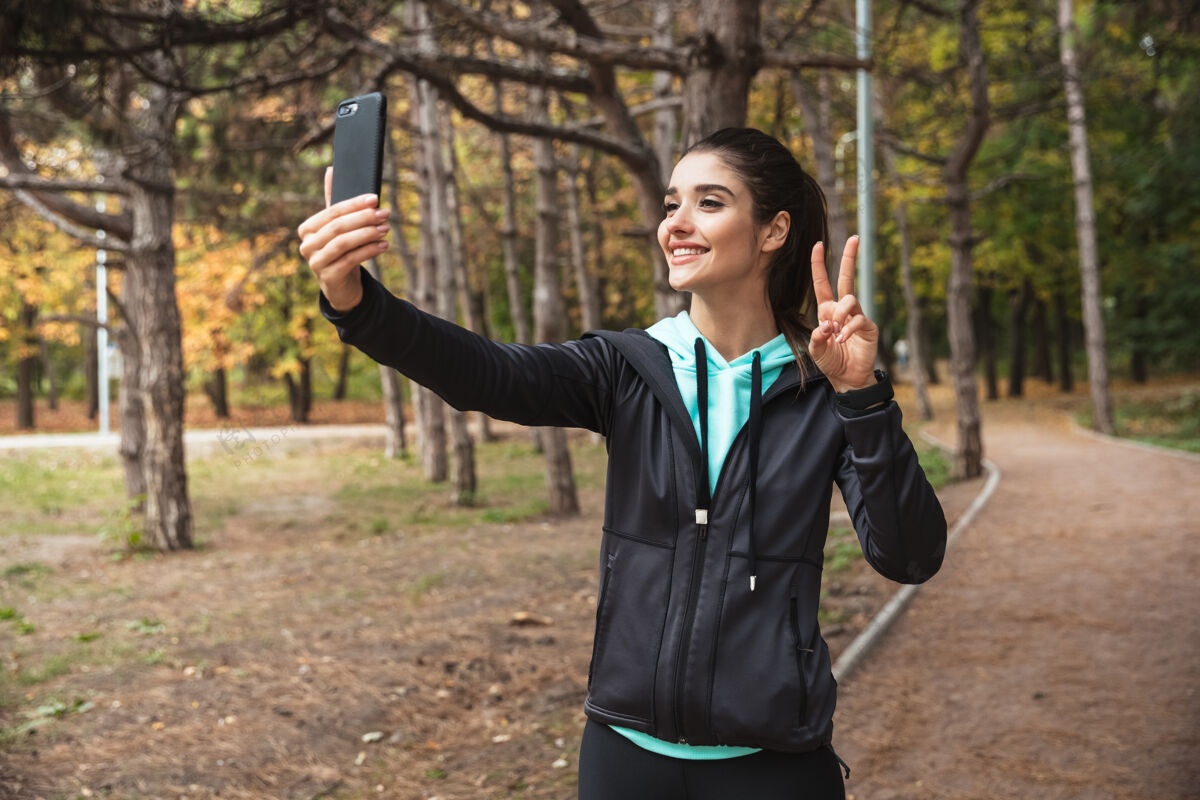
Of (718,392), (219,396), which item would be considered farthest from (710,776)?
(219,396)

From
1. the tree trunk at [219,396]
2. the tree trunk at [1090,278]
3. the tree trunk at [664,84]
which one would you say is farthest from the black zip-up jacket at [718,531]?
the tree trunk at [219,396]

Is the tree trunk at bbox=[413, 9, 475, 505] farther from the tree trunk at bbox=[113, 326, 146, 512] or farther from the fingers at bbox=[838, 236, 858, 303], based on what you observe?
the fingers at bbox=[838, 236, 858, 303]

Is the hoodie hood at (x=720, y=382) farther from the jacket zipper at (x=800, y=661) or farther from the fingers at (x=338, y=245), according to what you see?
the fingers at (x=338, y=245)

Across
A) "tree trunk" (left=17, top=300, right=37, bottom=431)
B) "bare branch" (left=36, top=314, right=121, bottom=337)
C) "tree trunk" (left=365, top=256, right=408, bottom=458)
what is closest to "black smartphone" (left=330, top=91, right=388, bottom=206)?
"bare branch" (left=36, top=314, right=121, bottom=337)

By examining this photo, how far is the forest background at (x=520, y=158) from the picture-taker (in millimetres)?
6395

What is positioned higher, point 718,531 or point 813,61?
point 813,61

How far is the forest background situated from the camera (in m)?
6.39

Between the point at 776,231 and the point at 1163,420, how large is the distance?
2427 cm

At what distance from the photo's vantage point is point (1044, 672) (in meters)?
6.59

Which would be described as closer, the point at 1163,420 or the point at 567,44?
the point at 567,44

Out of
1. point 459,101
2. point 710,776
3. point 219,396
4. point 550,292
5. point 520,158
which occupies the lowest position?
point 710,776

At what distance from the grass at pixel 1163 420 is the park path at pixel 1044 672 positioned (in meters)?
8.24

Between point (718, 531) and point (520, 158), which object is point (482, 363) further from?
point (520, 158)

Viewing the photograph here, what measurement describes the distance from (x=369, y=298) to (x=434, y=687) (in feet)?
17.6
